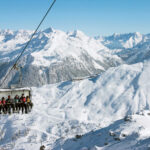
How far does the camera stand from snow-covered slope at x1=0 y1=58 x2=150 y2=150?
26.5m

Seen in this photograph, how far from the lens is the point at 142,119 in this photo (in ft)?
93.0

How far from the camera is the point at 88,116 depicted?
65.9 meters

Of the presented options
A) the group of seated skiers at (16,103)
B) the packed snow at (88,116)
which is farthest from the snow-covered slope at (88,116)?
the group of seated skiers at (16,103)

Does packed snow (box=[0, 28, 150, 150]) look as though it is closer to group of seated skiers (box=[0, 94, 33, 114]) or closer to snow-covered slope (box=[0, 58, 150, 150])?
snow-covered slope (box=[0, 58, 150, 150])

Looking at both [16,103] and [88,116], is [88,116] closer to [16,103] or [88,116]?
[88,116]

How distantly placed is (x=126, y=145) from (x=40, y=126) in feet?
113

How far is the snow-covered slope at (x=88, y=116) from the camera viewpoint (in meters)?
26.5

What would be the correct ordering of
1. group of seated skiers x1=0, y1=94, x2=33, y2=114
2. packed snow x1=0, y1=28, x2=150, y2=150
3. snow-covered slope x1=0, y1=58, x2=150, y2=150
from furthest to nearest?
1. group of seated skiers x1=0, y1=94, x2=33, y2=114
2. snow-covered slope x1=0, y1=58, x2=150, y2=150
3. packed snow x1=0, y1=28, x2=150, y2=150

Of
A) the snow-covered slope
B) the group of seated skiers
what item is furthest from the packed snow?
the group of seated skiers

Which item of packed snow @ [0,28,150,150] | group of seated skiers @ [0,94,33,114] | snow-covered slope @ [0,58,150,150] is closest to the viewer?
packed snow @ [0,28,150,150]

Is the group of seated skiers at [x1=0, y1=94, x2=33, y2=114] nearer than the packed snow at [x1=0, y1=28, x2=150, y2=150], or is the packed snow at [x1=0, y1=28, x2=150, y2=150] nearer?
the packed snow at [x1=0, y1=28, x2=150, y2=150]

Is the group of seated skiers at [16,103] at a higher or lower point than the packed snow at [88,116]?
higher

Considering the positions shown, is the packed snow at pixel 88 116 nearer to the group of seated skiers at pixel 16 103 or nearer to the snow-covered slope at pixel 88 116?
the snow-covered slope at pixel 88 116

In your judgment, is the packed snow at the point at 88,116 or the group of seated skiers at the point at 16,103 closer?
the packed snow at the point at 88,116
